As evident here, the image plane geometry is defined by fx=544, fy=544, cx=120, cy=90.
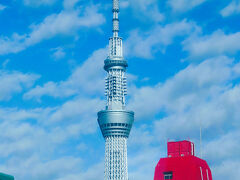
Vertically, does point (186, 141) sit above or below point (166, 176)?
above

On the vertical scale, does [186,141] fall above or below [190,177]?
above

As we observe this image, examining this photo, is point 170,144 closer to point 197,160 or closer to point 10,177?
point 197,160

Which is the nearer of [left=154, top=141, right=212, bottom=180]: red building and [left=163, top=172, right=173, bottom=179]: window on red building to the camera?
[left=154, top=141, right=212, bottom=180]: red building

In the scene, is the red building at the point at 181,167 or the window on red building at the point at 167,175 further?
the window on red building at the point at 167,175

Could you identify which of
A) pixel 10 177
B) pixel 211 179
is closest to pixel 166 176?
pixel 211 179

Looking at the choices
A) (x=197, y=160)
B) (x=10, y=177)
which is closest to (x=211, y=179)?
(x=197, y=160)

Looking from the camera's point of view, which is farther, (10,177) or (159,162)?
(10,177)

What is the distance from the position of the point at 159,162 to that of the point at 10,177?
44.6 m

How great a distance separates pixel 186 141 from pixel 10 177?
171 feet

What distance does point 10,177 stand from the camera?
158 m

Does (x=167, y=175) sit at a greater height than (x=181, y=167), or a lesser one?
lesser

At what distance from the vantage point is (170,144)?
5871 inches

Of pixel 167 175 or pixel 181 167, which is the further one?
pixel 167 175

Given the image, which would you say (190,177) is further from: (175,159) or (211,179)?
(211,179)
